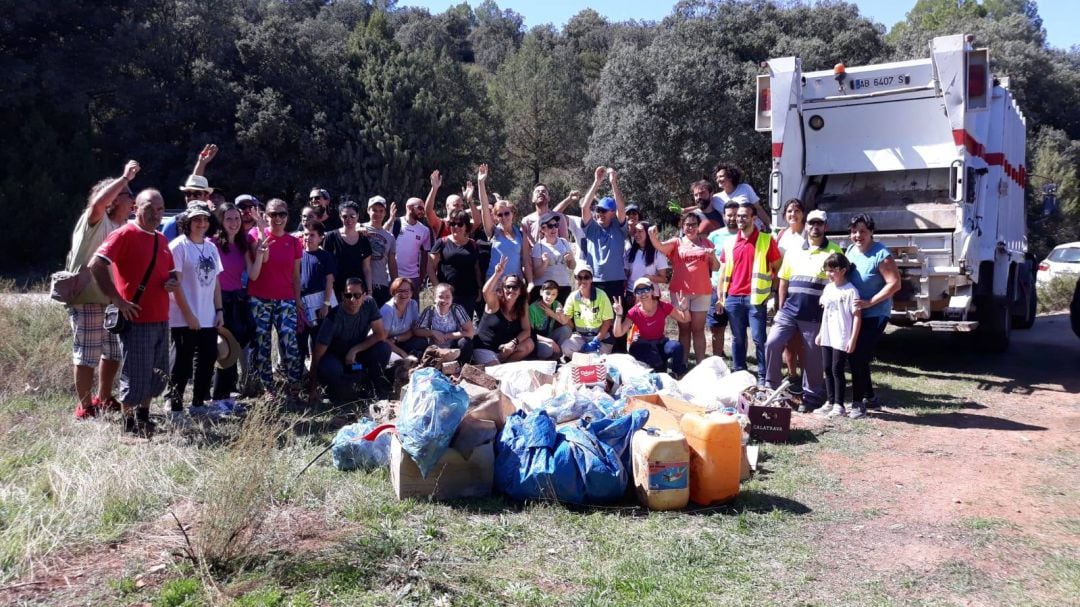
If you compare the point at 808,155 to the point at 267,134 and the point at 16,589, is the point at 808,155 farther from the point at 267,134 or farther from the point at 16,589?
the point at 267,134

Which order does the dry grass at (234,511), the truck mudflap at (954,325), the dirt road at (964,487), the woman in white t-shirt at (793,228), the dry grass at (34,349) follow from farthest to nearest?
the truck mudflap at (954,325)
the woman in white t-shirt at (793,228)
the dry grass at (34,349)
the dirt road at (964,487)
the dry grass at (234,511)

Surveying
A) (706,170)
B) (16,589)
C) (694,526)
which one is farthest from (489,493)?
(706,170)

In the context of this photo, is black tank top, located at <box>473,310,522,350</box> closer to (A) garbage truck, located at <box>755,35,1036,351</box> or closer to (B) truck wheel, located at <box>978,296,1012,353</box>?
(A) garbage truck, located at <box>755,35,1036,351</box>

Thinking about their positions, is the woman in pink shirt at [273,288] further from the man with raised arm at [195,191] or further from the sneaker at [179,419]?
the sneaker at [179,419]

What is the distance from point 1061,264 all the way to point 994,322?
8.92m

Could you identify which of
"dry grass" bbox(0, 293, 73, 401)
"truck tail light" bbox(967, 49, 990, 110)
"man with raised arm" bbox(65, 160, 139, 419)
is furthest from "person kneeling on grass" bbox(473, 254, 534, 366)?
"truck tail light" bbox(967, 49, 990, 110)

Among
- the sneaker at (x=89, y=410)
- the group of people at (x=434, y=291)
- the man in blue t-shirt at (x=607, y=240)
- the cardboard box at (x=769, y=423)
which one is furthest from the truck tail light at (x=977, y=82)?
the sneaker at (x=89, y=410)

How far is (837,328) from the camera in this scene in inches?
280

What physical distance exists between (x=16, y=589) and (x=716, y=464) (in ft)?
11.7

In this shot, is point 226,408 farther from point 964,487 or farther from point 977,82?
point 977,82

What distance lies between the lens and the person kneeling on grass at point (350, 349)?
7359mm

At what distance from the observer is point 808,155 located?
9.98 m

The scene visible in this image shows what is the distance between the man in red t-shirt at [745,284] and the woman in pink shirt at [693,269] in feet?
1.10

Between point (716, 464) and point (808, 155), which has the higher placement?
point (808, 155)
